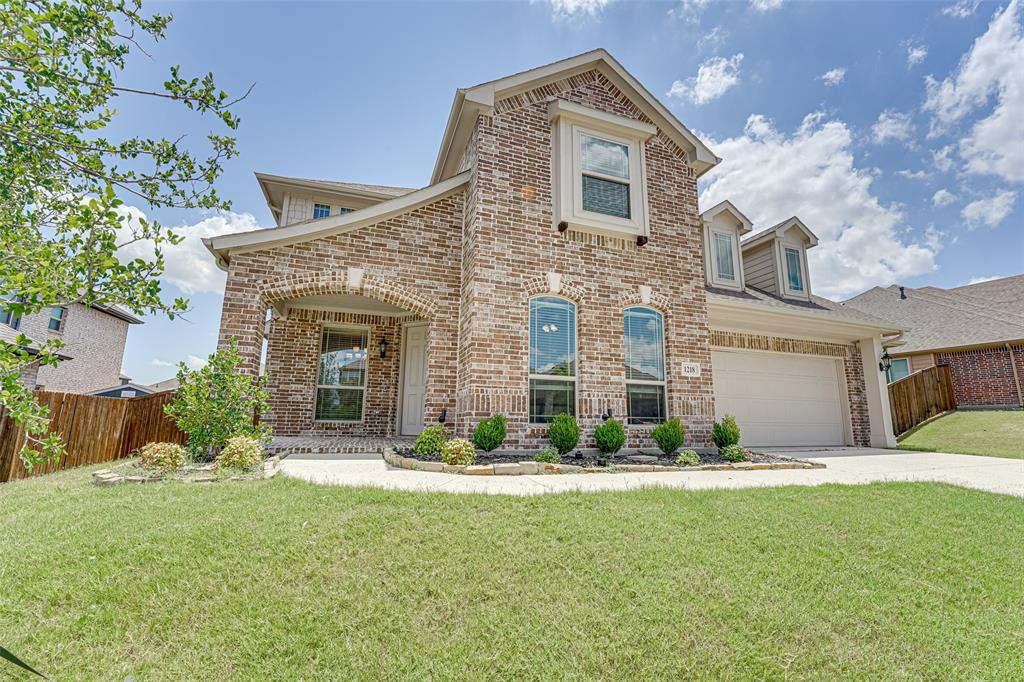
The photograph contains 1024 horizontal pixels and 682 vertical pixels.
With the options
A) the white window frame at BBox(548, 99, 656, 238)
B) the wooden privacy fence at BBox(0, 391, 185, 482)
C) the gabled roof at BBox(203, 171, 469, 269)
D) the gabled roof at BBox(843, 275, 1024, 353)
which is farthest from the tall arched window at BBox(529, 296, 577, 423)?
the gabled roof at BBox(843, 275, 1024, 353)

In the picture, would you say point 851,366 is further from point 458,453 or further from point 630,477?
point 458,453

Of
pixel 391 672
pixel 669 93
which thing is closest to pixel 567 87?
pixel 669 93

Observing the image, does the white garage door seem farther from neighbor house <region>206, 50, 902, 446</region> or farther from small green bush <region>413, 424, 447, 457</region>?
small green bush <region>413, 424, 447, 457</region>

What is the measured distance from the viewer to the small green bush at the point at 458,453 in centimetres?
591

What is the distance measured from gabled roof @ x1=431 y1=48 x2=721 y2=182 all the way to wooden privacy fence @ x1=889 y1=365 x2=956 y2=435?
388 inches

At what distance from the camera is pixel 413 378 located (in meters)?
10.0

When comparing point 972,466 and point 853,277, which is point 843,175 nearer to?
point 972,466

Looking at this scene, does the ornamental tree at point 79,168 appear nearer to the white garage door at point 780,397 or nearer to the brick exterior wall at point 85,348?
the white garage door at point 780,397

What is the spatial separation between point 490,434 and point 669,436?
296 centimetres

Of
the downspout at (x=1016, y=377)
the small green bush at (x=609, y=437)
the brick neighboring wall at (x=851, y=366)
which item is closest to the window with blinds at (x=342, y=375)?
the small green bush at (x=609, y=437)

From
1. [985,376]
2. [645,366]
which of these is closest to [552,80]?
[645,366]

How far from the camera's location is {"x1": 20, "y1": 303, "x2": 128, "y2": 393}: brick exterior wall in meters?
18.1

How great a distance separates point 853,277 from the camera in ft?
73.2

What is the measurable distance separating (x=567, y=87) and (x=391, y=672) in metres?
9.30
